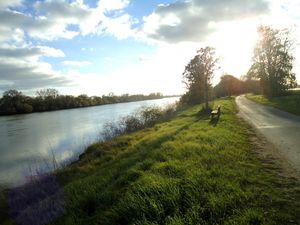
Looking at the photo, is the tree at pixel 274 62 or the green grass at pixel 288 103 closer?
the green grass at pixel 288 103

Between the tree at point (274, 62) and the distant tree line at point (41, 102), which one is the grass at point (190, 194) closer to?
the tree at point (274, 62)

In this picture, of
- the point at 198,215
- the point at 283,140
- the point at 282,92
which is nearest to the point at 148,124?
the point at 283,140

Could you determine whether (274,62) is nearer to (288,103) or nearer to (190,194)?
(288,103)

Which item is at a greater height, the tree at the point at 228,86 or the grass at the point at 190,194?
the tree at the point at 228,86

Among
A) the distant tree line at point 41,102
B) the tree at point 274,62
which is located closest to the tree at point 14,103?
the distant tree line at point 41,102

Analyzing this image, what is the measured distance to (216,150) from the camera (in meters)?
9.58

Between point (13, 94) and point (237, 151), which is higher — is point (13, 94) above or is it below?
above

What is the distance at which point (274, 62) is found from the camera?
49.0 m

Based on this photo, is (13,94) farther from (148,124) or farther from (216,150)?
(216,150)

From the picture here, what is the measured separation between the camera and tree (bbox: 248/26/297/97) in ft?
157

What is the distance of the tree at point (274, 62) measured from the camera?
47.9 meters

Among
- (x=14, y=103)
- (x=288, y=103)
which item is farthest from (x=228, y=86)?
(x=14, y=103)

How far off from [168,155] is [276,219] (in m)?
4.88

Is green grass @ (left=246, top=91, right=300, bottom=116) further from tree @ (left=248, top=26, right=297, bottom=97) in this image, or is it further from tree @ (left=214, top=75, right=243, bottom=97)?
tree @ (left=214, top=75, right=243, bottom=97)
